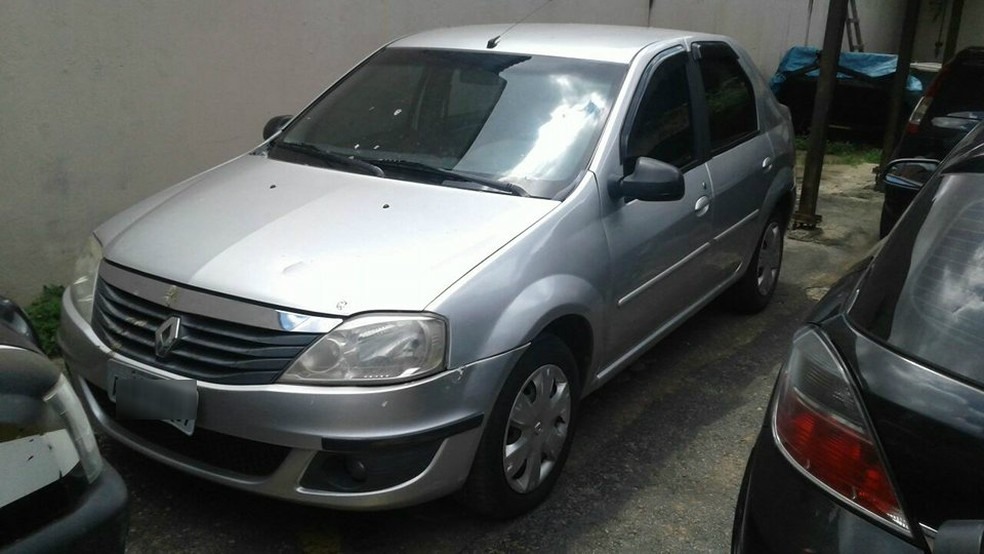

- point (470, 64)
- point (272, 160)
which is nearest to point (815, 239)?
point (470, 64)

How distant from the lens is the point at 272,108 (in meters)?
5.85

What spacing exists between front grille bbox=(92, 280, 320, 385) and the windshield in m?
1.10

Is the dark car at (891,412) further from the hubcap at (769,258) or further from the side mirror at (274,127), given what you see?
the hubcap at (769,258)

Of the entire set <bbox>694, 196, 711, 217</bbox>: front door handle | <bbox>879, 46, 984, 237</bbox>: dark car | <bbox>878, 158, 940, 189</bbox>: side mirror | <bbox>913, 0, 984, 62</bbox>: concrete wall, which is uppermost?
<bbox>878, 158, 940, 189</bbox>: side mirror

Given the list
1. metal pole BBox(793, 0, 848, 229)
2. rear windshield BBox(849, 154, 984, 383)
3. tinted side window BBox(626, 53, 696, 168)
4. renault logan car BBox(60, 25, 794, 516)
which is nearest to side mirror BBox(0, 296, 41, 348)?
renault logan car BBox(60, 25, 794, 516)

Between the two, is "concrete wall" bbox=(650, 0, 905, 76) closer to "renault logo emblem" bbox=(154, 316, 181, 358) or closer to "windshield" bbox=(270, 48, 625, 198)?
"windshield" bbox=(270, 48, 625, 198)

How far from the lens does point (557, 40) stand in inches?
169

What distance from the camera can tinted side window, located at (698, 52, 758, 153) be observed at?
4.63 m

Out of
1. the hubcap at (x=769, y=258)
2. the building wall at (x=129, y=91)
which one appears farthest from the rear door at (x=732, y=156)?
the building wall at (x=129, y=91)

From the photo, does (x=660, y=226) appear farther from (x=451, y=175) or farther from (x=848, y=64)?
(x=848, y=64)

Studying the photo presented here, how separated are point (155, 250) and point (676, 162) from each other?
2.27m

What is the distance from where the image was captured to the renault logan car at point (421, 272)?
2779 mm

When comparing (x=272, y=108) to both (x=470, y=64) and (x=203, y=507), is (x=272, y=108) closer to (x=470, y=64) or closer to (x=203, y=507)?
(x=470, y=64)

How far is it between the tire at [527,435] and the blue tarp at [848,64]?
8909mm
